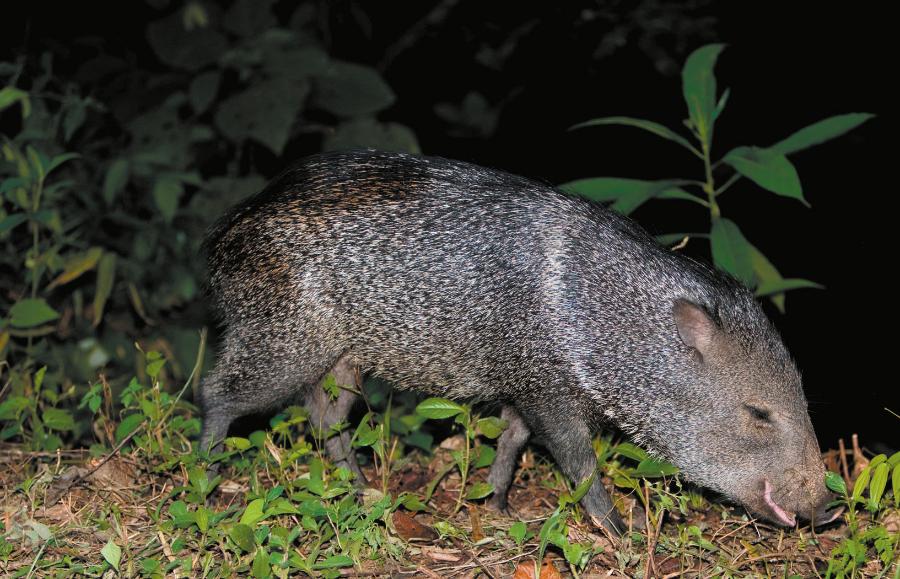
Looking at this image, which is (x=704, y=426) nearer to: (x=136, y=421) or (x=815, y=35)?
(x=136, y=421)

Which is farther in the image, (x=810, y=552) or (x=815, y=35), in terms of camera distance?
(x=815, y=35)

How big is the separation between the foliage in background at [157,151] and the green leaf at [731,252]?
1.90 metres

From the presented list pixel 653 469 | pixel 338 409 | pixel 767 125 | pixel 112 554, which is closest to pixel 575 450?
pixel 653 469

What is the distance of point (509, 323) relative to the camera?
3.81 meters

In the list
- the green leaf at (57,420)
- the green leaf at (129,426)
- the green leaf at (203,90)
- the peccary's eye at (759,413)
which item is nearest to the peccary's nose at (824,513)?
the peccary's eye at (759,413)

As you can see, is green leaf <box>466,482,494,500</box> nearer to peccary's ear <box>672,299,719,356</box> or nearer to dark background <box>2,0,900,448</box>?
peccary's ear <box>672,299,719,356</box>

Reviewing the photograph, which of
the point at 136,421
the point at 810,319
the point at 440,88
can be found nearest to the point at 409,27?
the point at 440,88

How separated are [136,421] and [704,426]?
6.23 feet

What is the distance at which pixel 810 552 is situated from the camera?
11.6 ft

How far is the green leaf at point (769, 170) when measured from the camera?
161 inches

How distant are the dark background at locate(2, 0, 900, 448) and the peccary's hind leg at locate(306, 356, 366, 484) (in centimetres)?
170

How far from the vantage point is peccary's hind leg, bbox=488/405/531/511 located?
158 inches

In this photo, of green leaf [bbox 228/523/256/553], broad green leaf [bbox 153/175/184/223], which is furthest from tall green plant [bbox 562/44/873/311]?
broad green leaf [bbox 153/175/184/223]

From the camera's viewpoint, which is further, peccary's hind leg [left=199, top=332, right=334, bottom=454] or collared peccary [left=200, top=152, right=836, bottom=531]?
peccary's hind leg [left=199, top=332, right=334, bottom=454]
